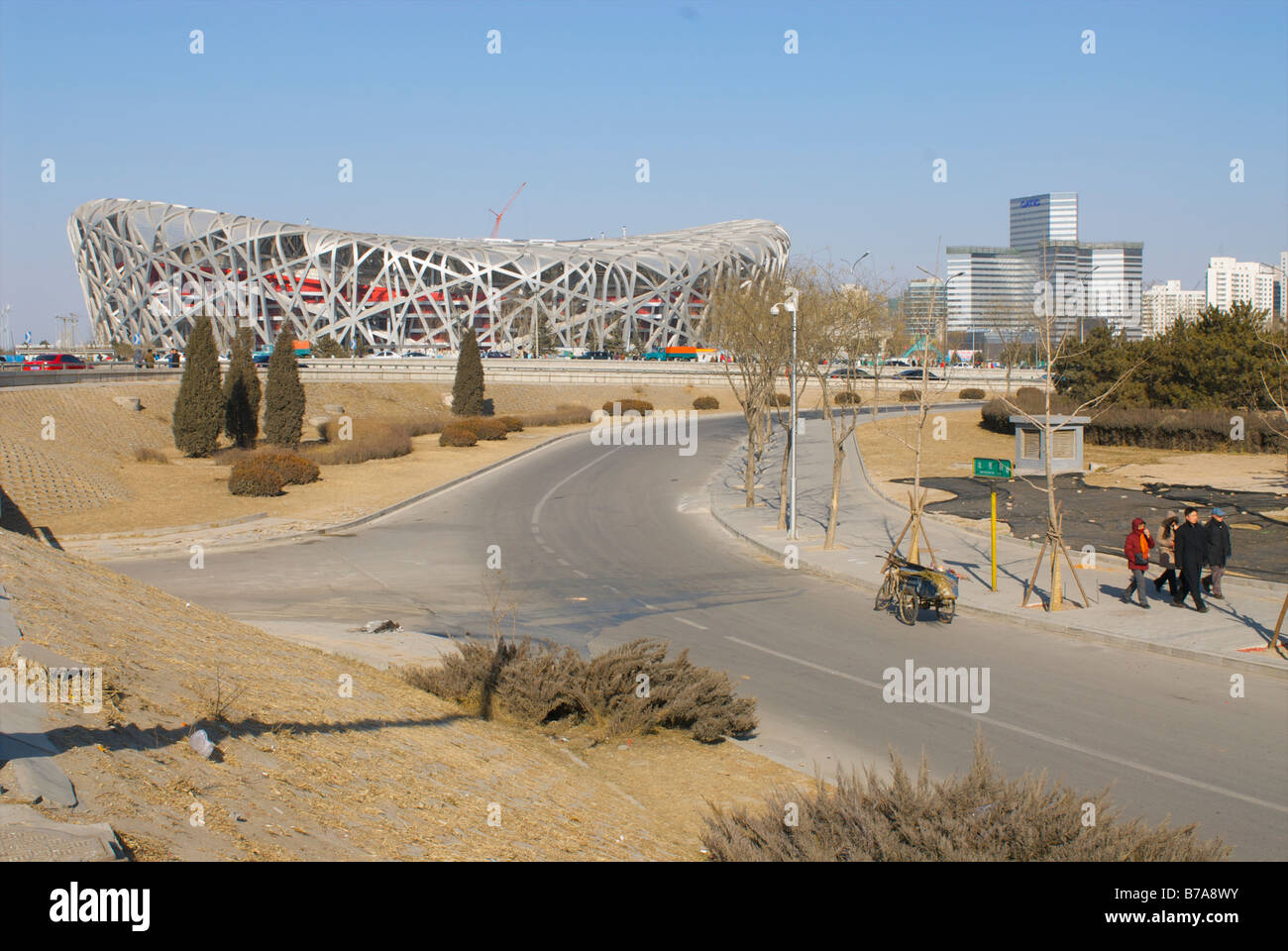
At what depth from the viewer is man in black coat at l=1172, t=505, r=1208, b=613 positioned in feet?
47.5

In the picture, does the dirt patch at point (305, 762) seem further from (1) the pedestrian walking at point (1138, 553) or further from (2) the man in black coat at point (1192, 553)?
(2) the man in black coat at point (1192, 553)

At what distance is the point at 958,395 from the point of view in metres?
72.8

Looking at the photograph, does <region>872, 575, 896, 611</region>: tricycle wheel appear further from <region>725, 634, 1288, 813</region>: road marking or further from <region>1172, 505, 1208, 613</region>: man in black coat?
<region>1172, 505, 1208, 613</region>: man in black coat

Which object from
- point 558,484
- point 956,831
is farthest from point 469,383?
point 956,831

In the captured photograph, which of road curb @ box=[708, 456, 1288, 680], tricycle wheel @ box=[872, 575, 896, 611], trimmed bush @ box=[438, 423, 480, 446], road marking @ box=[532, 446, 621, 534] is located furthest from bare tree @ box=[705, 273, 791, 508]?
trimmed bush @ box=[438, 423, 480, 446]

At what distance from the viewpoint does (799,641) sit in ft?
44.6

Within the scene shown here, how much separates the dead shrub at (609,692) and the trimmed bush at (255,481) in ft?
66.3

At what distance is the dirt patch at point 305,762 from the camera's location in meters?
5.17

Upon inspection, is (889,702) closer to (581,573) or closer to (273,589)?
(581,573)

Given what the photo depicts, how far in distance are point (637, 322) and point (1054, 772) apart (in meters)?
113

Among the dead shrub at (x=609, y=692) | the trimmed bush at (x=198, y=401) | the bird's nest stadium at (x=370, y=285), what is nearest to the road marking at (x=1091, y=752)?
the dead shrub at (x=609, y=692)

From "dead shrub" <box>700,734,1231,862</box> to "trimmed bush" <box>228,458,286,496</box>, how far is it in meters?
25.2

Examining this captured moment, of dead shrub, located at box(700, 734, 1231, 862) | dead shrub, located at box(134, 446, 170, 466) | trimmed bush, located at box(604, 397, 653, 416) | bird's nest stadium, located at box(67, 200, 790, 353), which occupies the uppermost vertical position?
bird's nest stadium, located at box(67, 200, 790, 353)

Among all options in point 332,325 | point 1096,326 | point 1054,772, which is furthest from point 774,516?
point 332,325
